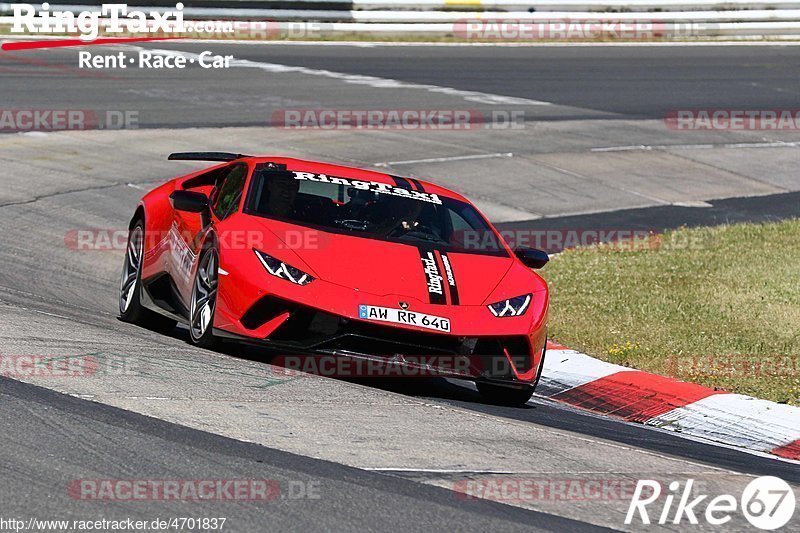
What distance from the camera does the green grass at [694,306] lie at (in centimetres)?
938

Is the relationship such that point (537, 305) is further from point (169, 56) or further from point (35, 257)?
point (169, 56)

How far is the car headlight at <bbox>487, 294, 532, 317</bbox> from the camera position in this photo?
7.89 meters

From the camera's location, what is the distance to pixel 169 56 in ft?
80.9

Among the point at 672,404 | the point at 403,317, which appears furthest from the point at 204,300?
the point at 672,404

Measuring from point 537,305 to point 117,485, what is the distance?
3661 mm

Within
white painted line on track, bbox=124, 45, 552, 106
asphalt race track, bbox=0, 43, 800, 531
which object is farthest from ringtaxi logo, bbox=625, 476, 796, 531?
white painted line on track, bbox=124, 45, 552, 106

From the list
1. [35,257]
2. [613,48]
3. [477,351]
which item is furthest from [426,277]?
[613,48]

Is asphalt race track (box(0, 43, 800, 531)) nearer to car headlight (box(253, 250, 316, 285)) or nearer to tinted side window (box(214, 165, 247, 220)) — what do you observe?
car headlight (box(253, 250, 316, 285))

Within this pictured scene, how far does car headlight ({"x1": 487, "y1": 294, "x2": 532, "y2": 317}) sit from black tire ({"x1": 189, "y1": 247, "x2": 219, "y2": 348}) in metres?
1.60

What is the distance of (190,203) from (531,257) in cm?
219

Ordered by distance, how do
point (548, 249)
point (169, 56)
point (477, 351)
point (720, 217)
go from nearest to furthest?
point (477, 351)
point (548, 249)
point (720, 217)
point (169, 56)

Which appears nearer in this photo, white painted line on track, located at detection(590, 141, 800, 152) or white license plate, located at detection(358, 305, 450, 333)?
white license plate, located at detection(358, 305, 450, 333)

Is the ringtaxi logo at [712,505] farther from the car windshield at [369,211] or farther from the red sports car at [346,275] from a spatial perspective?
the car windshield at [369,211]

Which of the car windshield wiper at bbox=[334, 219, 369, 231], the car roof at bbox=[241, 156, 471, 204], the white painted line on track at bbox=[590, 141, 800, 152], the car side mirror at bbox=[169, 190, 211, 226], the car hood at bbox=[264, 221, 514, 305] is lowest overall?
the white painted line on track at bbox=[590, 141, 800, 152]
